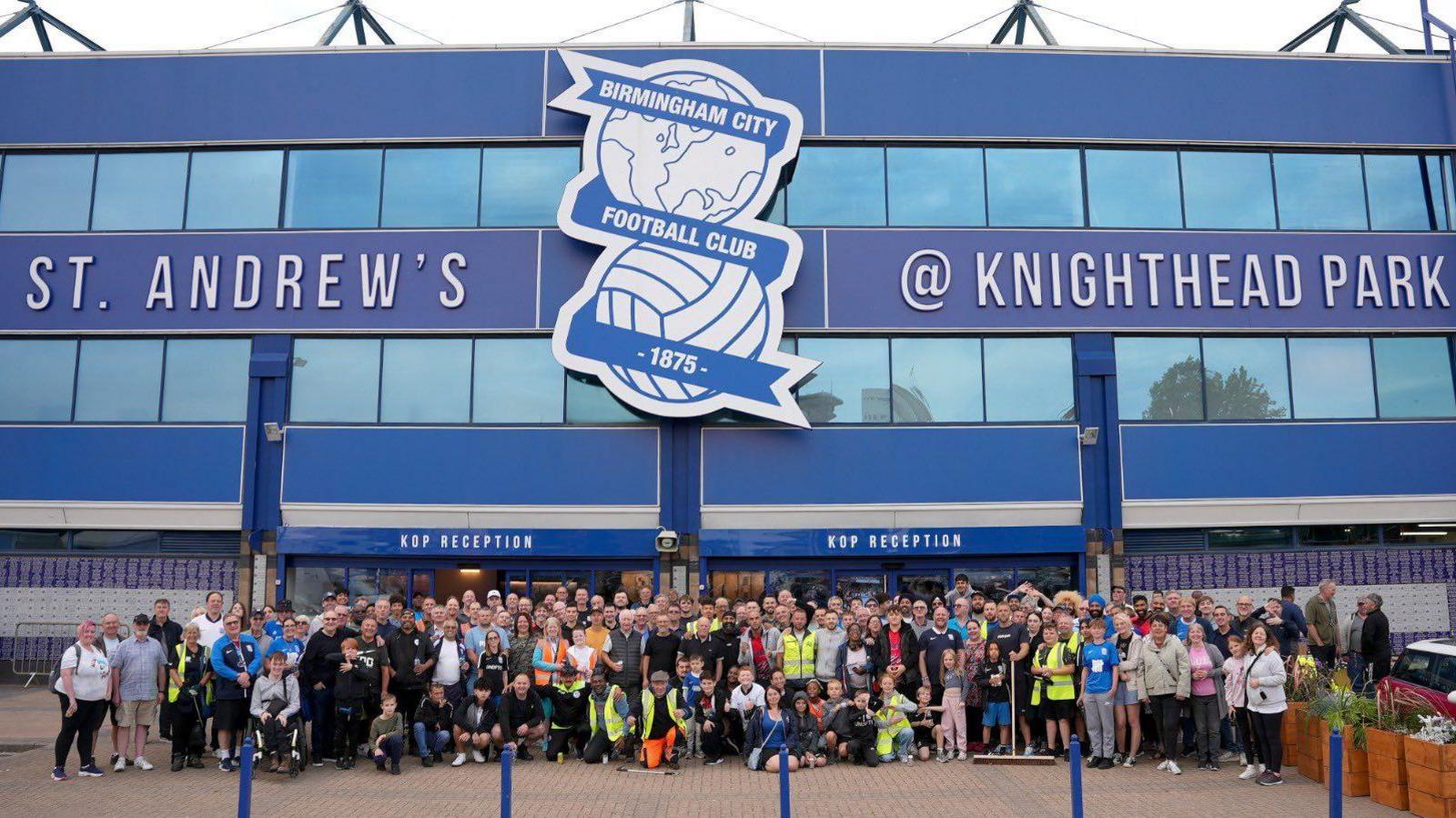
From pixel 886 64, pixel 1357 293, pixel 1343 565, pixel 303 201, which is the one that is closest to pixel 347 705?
pixel 303 201

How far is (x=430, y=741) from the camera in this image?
13.8 m

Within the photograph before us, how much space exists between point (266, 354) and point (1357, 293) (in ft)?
75.0

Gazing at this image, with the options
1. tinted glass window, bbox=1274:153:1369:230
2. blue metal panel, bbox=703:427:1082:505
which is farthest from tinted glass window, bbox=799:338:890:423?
tinted glass window, bbox=1274:153:1369:230

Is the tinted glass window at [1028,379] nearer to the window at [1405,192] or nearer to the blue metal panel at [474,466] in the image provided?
the blue metal panel at [474,466]

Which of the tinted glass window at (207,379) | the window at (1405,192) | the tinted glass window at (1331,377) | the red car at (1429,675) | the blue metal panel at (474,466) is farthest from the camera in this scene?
the window at (1405,192)

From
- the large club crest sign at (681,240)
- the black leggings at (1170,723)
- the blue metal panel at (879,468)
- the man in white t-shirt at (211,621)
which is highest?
the large club crest sign at (681,240)

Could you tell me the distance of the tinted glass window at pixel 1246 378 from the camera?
22250 millimetres

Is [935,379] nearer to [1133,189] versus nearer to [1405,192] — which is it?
[1133,189]

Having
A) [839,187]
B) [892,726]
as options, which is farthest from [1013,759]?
[839,187]

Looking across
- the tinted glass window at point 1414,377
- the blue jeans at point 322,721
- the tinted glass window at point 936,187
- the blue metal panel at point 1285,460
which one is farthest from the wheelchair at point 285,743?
the tinted glass window at point 1414,377

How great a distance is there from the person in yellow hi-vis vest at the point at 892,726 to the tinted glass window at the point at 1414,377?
14.8 metres

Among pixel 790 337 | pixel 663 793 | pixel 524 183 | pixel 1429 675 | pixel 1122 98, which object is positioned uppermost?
pixel 1122 98

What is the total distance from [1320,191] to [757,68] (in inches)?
489

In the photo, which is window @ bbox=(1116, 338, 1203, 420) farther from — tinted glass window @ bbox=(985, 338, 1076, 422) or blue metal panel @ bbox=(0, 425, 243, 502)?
blue metal panel @ bbox=(0, 425, 243, 502)
